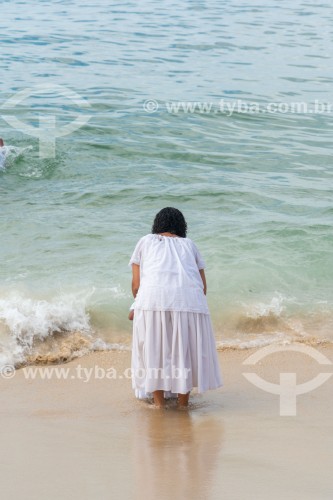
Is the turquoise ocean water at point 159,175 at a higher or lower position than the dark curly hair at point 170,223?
lower

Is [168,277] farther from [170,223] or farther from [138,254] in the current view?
[170,223]

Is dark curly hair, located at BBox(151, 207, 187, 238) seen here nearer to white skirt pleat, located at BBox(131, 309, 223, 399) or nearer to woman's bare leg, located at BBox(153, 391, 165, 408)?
white skirt pleat, located at BBox(131, 309, 223, 399)

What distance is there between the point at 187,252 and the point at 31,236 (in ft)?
12.3

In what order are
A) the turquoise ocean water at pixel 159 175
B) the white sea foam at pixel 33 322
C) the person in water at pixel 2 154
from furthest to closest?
the person in water at pixel 2 154 → the turquoise ocean water at pixel 159 175 → the white sea foam at pixel 33 322

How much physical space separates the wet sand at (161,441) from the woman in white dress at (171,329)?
193 mm

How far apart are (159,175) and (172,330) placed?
602cm

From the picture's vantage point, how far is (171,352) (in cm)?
557

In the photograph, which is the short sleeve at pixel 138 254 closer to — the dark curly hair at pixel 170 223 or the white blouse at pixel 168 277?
the white blouse at pixel 168 277

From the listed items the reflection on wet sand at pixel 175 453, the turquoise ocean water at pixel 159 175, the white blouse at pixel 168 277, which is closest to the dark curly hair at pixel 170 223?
the white blouse at pixel 168 277

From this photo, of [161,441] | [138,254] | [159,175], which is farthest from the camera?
[159,175]

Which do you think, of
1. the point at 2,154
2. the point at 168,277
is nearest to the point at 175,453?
the point at 168,277

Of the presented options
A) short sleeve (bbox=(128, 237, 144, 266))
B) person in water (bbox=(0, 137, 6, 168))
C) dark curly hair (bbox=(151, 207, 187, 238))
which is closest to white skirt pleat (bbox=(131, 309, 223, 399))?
short sleeve (bbox=(128, 237, 144, 266))

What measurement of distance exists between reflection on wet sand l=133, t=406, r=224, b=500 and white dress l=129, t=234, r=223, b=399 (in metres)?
0.19

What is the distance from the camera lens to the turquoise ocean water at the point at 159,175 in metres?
7.44
